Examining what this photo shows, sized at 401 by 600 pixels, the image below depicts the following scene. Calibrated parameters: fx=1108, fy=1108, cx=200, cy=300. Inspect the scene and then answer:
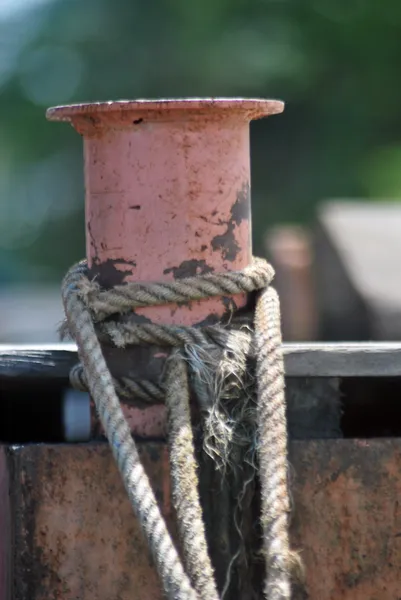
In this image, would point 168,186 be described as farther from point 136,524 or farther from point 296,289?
point 296,289

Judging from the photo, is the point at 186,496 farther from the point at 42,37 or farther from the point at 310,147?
the point at 42,37

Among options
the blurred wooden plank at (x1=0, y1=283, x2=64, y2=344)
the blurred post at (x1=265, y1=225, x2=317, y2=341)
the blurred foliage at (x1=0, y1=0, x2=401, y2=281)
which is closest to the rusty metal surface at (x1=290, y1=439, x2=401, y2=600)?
the blurred post at (x1=265, y1=225, x2=317, y2=341)

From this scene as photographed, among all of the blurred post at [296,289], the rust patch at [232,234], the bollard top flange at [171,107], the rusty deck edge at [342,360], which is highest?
the bollard top flange at [171,107]

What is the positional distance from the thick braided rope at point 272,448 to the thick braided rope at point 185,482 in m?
0.08

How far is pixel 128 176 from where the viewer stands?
1.64 meters

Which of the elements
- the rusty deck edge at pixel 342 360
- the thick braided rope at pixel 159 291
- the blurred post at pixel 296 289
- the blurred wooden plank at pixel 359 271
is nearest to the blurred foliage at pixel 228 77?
the blurred post at pixel 296 289

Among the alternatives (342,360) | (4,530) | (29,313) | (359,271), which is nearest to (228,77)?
(29,313)

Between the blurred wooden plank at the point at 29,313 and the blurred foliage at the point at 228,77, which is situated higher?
the blurred foliage at the point at 228,77

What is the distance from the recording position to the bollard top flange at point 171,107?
62.1 inches

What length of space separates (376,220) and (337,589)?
4747 mm

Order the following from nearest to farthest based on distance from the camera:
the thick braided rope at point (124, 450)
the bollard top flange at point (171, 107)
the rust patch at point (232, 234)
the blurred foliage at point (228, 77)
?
the thick braided rope at point (124, 450), the bollard top flange at point (171, 107), the rust patch at point (232, 234), the blurred foliage at point (228, 77)

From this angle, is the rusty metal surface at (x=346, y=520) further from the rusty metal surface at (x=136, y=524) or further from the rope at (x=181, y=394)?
the rope at (x=181, y=394)

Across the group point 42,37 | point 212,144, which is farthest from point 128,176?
point 42,37

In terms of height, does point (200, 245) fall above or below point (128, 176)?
below
